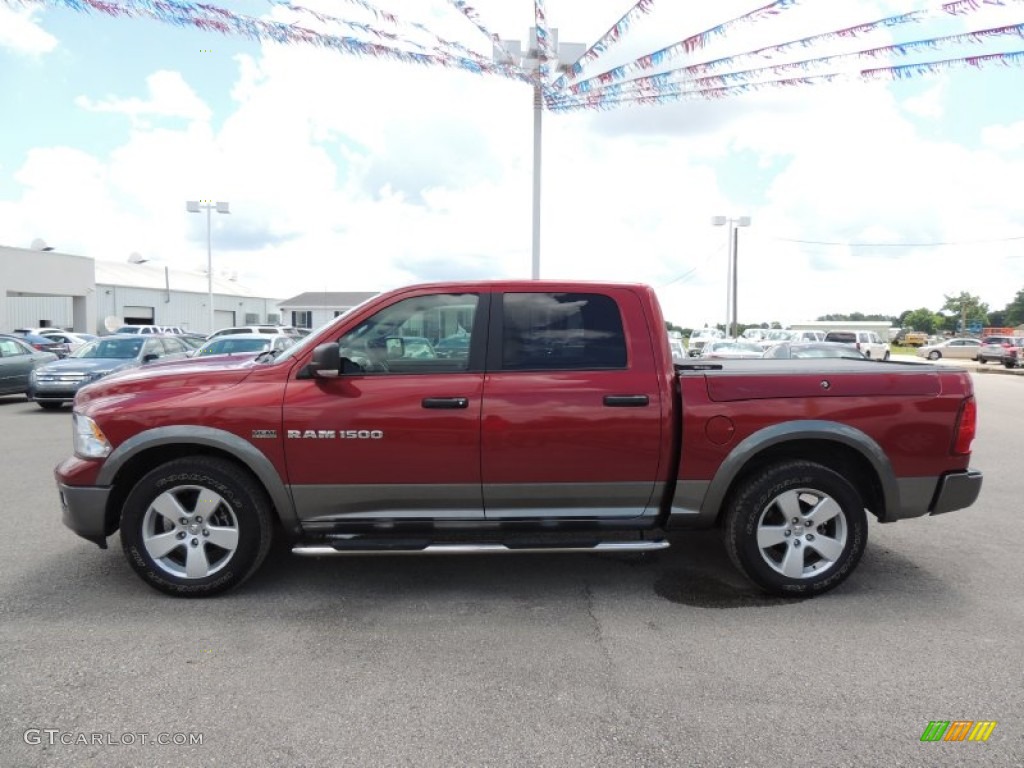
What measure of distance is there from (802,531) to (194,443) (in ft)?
11.9

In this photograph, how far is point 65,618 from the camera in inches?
151

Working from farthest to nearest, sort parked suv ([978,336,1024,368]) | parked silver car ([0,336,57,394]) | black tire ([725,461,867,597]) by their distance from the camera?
parked suv ([978,336,1024,368]) < parked silver car ([0,336,57,394]) < black tire ([725,461,867,597])

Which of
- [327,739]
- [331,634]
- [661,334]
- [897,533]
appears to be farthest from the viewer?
[897,533]

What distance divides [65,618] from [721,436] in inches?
151

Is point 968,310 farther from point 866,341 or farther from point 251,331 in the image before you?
point 251,331

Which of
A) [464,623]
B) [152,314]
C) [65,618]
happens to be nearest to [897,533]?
[464,623]

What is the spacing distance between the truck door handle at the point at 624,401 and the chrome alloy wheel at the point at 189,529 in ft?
7.49

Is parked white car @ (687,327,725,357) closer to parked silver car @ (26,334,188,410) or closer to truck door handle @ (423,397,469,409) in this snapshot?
parked silver car @ (26,334,188,410)

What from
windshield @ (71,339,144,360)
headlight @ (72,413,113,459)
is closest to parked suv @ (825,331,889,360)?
windshield @ (71,339,144,360)

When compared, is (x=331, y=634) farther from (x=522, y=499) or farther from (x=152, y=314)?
(x=152, y=314)

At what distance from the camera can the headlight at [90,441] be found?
13.3ft

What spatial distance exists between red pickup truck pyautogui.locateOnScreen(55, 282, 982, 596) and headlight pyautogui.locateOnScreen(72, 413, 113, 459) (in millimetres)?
11

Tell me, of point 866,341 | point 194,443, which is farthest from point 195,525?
point 866,341

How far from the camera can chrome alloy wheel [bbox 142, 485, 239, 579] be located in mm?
4047
